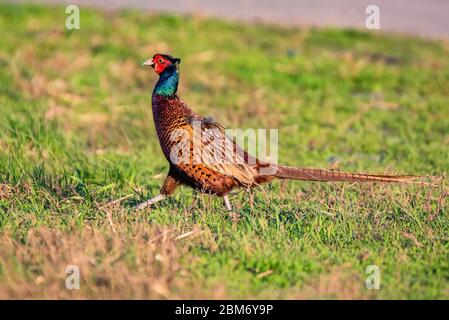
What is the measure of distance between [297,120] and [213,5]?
432 centimetres

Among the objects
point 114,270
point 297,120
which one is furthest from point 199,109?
point 114,270

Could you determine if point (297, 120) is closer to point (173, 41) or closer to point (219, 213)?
point (173, 41)

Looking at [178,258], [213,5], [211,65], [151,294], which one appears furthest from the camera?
[213,5]

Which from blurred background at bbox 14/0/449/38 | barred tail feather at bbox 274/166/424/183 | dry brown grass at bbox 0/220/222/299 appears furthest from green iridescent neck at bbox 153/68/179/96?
blurred background at bbox 14/0/449/38

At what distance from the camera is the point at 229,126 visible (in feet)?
26.0

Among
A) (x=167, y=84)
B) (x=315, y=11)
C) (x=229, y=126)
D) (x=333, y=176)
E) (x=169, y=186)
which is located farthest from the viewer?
(x=315, y=11)

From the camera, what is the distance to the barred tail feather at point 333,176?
5.25 metres

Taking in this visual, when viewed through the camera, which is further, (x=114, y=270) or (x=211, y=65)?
(x=211, y=65)

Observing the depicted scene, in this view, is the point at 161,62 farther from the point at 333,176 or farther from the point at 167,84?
the point at 333,176

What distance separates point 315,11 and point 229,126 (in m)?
4.81

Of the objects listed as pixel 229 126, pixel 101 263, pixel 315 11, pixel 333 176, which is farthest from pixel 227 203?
pixel 315 11

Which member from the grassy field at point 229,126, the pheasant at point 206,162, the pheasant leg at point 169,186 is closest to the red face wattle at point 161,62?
the pheasant at point 206,162

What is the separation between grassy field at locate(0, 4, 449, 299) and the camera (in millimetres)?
4406
